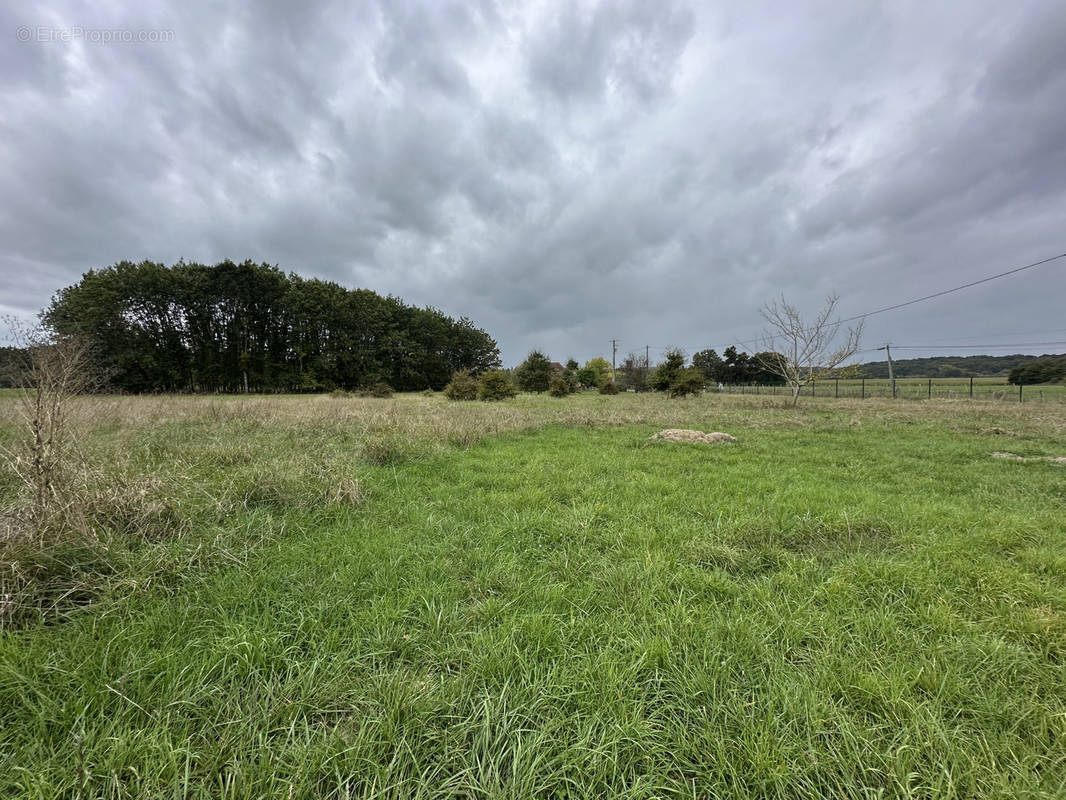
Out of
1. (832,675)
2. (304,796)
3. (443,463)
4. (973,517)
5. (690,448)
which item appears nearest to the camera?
(304,796)

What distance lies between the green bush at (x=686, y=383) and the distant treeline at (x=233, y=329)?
28131 mm

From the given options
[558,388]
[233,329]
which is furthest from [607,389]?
[233,329]

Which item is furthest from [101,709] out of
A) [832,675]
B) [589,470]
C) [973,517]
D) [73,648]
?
[973,517]

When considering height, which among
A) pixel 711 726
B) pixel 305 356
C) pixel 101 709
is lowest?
pixel 711 726

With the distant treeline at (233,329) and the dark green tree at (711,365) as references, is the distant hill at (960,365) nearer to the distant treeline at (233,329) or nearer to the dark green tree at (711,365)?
the dark green tree at (711,365)

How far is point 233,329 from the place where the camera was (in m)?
30.9

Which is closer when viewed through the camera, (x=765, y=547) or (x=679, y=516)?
(x=765, y=547)

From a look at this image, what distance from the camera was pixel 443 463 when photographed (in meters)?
6.21

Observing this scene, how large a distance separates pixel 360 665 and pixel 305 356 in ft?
126

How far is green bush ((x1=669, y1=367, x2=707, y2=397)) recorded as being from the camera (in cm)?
2433

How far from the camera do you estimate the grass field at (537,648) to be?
1.37m

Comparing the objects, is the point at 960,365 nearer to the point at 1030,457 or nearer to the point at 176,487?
the point at 1030,457

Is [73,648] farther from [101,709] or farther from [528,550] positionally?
[528,550]

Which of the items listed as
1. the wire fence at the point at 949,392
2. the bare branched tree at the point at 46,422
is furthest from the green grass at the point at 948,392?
the bare branched tree at the point at 46,422
